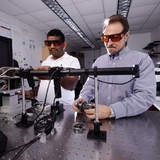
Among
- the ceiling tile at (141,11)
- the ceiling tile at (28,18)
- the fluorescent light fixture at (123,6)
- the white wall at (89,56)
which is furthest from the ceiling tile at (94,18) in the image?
the white wall at (89,56)

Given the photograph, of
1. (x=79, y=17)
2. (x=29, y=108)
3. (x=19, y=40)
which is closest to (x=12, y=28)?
(x=19, y=40)

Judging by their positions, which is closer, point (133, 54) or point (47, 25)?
point (133, 54)

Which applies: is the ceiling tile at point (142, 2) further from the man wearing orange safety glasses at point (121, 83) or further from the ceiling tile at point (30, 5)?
the man wearing orange safety glasses at point (121, 83)

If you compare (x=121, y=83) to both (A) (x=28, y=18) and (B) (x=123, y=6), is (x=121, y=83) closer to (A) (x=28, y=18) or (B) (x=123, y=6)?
(B) (x=123, y=6)

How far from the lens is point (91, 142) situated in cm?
52

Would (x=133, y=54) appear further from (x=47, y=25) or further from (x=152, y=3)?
(x=47, y=25)

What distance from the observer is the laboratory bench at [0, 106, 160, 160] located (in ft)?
1.46

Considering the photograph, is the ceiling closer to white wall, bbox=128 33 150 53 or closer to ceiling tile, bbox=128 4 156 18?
ceiling tile, bbox=128 4 156 18

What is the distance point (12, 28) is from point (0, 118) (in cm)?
292

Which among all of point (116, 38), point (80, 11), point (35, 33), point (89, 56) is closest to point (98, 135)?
point (116, 38)

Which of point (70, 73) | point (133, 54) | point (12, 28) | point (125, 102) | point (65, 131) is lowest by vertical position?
point (65, 131)

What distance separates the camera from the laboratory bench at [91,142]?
444 millimetres

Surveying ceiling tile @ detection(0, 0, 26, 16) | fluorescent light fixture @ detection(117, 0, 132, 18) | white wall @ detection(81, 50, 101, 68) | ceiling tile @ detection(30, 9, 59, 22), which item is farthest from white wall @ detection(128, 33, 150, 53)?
ceiling tile @ detection(0, 0, 26, 16)

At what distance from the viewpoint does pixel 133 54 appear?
95cm
